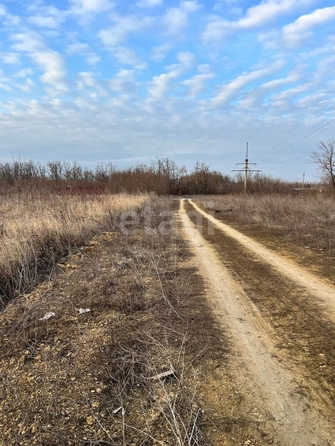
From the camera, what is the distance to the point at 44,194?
38.3 ft

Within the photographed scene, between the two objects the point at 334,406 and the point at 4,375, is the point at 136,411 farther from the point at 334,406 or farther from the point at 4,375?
the point at 334,406

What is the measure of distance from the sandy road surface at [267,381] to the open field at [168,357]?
1 centimetres

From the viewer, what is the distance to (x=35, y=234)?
7043 mm

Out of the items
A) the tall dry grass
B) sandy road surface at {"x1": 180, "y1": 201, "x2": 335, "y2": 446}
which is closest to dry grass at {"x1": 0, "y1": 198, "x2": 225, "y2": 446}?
sandy road surface at {"x1": 180, "y1": 201, "x2": 335, "y2": 446}

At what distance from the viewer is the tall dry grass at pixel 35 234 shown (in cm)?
528

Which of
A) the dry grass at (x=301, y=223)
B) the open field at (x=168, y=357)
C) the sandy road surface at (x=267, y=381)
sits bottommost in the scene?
the sandy road surface at (x=267, y=381)

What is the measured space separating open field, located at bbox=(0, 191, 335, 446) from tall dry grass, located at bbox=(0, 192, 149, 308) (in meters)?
0.30

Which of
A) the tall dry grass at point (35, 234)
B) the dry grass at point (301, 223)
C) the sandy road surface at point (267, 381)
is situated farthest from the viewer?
the dry grass at point (301, 223)

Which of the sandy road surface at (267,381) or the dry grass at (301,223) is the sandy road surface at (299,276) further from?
the dry grass at (301,223)

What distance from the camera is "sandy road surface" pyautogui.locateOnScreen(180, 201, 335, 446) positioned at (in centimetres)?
227

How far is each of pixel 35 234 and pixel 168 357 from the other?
5.11 m

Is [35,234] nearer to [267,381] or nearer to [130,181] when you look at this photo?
[267,381]

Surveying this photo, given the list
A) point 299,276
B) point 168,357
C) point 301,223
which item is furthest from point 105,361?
point 301,223

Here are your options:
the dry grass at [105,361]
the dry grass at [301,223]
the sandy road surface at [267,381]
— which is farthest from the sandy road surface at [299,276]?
the dry grass at [105,361]
